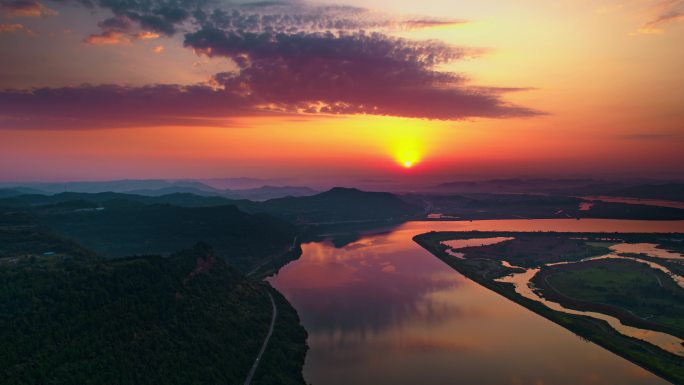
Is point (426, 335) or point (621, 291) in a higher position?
point (621, 291)

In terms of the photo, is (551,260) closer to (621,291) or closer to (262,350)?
(621,291)

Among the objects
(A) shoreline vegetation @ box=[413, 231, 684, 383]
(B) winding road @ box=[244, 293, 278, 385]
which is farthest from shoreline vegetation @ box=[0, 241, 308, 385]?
(A) shoreline vegetation @ box=[413, 231, 684, 383]

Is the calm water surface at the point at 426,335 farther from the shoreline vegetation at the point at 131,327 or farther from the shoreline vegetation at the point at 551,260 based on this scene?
the shoreline vegetation at the point at 131,327

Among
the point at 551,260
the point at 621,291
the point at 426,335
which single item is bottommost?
the point at 426,335

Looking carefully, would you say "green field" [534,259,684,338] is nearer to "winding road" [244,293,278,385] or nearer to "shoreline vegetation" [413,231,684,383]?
"shoreline vegetation" [413,231,684,383]

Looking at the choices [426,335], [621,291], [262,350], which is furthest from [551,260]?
[262,350]

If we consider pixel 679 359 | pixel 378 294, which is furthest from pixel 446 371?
pixel 378 294
